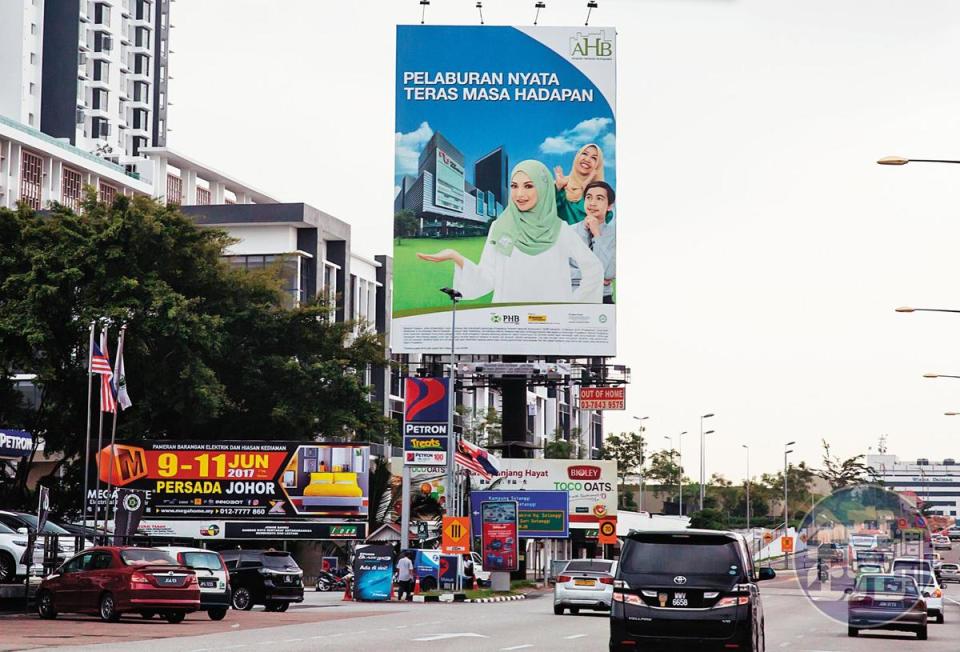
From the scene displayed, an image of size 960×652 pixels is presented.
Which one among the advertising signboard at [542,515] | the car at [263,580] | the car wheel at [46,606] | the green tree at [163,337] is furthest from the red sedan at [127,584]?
the advertising signboard at [542,515]

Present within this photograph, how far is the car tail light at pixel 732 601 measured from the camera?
19594 mm

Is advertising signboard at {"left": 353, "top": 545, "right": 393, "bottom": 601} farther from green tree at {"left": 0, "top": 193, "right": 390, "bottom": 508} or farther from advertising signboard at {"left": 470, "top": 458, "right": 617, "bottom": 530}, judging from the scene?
advertising signboard at {"left": 470, "top": 458, "right": 617, "bottom": 530}

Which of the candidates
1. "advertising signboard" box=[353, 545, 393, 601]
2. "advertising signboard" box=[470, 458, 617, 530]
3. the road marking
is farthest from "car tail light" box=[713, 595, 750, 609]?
"advertising signboard" box=[470, 458, 617, 530]

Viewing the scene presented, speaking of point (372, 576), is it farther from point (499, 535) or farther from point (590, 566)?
point (499, 535)

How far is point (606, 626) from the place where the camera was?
113 ft

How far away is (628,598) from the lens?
1989 cm

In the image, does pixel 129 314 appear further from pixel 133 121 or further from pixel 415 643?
pixel 133 121

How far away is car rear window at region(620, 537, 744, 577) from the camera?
65.0 ft

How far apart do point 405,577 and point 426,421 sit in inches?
314

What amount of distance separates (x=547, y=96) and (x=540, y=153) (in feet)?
8.51

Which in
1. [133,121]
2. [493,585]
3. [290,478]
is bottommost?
[493,585]

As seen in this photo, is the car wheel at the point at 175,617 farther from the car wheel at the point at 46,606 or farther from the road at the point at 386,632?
the car wheel at the point at 46,606

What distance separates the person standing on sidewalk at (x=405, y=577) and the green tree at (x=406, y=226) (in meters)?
23.1

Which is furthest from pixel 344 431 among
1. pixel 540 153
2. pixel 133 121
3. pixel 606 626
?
pixel 133 121
